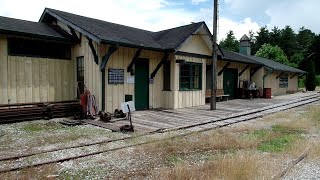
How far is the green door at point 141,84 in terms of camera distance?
39.3ft

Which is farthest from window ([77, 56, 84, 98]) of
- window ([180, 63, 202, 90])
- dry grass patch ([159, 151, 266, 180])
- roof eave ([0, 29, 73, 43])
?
dry grass patch ([159, 151, 266, 180])

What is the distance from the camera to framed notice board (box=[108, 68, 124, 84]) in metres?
10.8

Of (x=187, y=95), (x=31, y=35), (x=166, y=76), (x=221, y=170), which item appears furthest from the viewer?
(x=187, y=95)

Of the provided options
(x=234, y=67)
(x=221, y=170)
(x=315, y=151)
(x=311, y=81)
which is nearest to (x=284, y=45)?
(x=311, y=81)

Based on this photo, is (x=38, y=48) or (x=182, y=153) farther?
(x=38, y=48)

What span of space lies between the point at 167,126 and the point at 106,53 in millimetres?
3752

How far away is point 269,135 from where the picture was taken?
24.1ft

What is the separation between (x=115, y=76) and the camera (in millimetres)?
10953

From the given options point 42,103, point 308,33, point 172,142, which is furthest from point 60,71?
point 308,33

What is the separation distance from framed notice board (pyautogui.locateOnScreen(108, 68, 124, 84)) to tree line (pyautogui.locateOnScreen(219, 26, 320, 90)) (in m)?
37.3

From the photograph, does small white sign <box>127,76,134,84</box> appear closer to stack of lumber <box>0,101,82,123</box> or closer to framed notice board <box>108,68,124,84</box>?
framed notice board <box>108,68,124,84</box>

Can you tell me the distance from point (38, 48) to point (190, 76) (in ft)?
22.6

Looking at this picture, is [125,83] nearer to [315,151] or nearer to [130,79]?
[130,79]

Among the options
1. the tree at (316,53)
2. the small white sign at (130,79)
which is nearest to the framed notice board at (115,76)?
the small white sign at (130,79)
